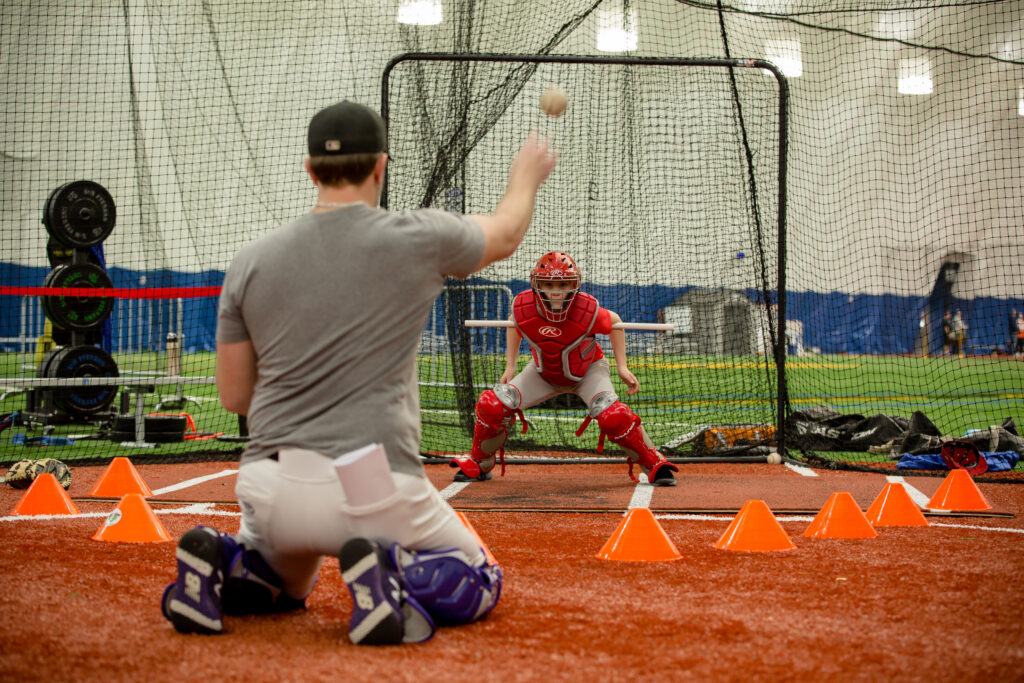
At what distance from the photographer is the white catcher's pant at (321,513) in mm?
2715

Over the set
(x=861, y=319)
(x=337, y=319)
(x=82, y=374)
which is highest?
(x=337, y=319)

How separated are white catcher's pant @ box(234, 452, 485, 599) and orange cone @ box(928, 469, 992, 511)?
4109 millimetres

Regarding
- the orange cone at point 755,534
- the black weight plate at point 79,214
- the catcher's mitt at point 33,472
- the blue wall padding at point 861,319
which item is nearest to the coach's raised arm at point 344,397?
the orange cone at point 755,534

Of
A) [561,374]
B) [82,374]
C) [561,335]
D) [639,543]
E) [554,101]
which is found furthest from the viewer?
[82,374]

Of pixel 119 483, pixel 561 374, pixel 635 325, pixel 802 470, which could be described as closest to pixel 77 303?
pixel 119 483

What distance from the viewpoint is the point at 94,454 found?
8969 millimetres

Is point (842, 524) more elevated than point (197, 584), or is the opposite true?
point (197, 584)

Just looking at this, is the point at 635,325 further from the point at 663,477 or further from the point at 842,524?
the point at 842,524

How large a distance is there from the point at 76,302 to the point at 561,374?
6598 mm

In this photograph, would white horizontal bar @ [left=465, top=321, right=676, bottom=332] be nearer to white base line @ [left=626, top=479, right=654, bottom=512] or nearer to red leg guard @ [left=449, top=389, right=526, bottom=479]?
red leg guard @ [left=449, top=389, right=526, bottom=479]

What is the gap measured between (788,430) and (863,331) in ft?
71.7

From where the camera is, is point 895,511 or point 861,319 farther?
point 861,319

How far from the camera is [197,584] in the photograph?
108 inches

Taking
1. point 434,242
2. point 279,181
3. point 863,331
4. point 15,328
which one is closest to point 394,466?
point 434,242
